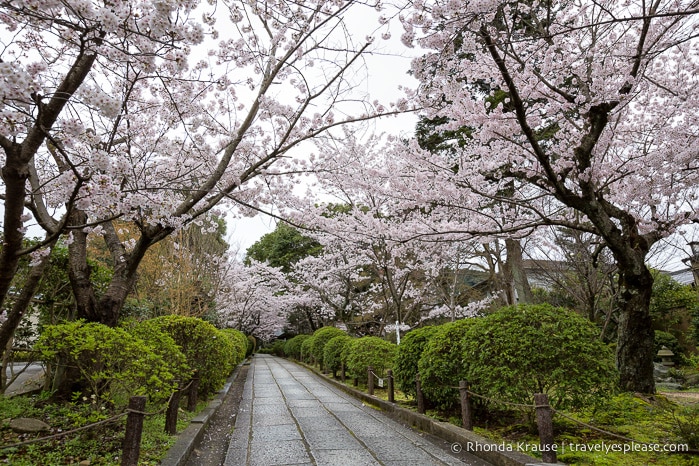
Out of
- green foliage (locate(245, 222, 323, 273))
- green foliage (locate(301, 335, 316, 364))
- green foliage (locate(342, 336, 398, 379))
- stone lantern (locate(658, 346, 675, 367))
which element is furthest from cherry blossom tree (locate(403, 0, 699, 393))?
green foliage (locate(245, 222, 323, 273))

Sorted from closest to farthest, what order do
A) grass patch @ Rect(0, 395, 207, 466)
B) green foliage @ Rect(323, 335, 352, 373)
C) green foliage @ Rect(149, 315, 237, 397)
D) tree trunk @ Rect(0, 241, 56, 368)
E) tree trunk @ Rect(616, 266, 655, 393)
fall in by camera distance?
grass patch @ Rect(0, 395, 207, 466)
tree trunk @ Rect(0, 241, 56, 368)
tree trunk @ Rect(616, 266, 655, 393)
green foliage @ Rect(149, 315, 237, 397)
green foliage @ Rect(323, 335, 352, 373)

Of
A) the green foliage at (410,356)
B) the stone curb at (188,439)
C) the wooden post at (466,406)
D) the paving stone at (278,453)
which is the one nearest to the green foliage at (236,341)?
the stone curb at (188,439)

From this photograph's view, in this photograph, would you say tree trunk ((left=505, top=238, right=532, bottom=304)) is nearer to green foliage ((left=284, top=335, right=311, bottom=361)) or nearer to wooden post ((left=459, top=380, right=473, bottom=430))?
wooden post ((left=459, top=380, right=473, bottom=430))

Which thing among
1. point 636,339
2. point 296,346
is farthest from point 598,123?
point 296,346

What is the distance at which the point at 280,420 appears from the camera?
20.9ft

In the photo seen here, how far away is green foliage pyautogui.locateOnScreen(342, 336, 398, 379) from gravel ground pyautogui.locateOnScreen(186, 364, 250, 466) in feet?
9.03

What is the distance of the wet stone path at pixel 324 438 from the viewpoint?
4.30m

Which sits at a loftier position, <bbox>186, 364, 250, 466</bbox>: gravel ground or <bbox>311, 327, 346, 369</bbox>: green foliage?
<bbox>311, 327, 346, 369</bbox>: green foliage

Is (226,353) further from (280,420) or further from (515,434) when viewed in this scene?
(515,434)

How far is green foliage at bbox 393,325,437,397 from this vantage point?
21.2ft

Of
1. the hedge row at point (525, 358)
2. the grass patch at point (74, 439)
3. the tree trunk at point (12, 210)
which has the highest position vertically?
the tree trunk at point (12, 210)

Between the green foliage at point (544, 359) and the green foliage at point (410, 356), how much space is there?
1666 mm

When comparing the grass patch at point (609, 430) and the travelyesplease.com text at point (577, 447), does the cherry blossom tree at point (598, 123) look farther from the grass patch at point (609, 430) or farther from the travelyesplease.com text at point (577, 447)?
the travelyesplease.com text at point (577, 447)

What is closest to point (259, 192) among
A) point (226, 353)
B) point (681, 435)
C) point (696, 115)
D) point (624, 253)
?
point (226, 353)
